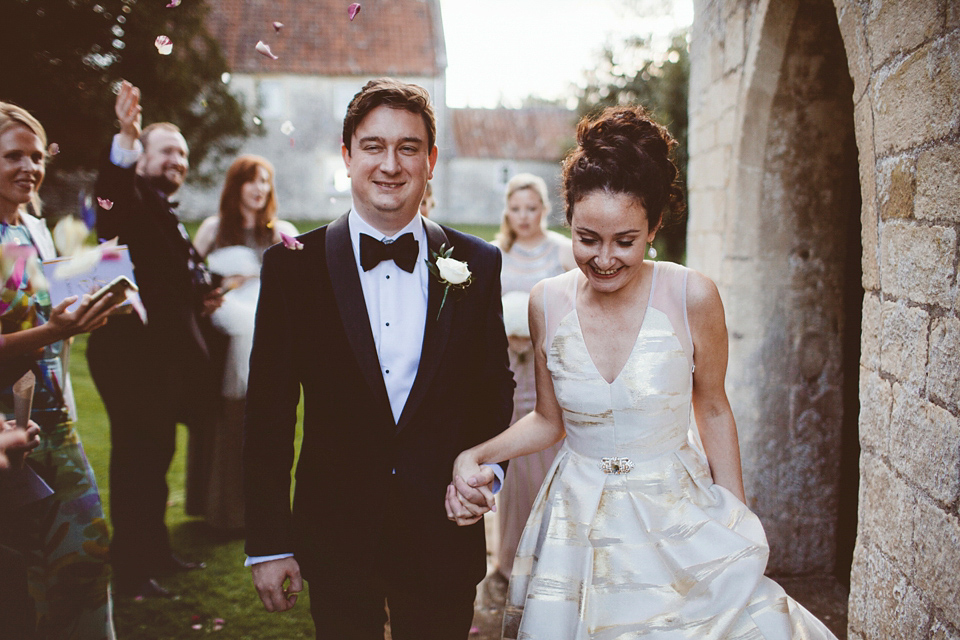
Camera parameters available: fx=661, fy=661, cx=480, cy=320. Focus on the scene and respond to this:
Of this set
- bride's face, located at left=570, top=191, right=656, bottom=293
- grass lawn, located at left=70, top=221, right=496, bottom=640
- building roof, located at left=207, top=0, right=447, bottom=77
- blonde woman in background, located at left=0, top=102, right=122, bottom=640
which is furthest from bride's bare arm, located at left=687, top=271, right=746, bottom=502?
building roof, located at left=207, top=0, right=447, bottom=77

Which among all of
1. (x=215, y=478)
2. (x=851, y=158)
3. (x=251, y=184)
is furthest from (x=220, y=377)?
(x=851, y=158)

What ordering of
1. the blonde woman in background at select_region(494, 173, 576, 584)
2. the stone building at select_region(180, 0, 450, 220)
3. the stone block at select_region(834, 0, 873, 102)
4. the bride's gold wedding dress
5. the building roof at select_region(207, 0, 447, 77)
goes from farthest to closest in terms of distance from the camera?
the stone building at select_region(180, 0, 450, 220) → the building roof at select_region(207, 0, 447, 77) → the blonde woman in background at select_region(494, 173, 576, 584) → the stone block at select_region(834, 0, 873, 102) → the bride's gold wedding dress

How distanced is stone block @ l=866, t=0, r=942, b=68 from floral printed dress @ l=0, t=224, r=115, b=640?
2802 millimetres

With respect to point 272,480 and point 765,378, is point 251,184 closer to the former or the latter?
point 272,480

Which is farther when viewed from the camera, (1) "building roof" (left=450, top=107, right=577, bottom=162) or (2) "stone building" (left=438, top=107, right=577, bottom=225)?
(1) "building roof" (left=450, top=107, right=577, bottom=162)

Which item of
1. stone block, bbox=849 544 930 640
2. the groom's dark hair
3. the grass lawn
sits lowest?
the grass lawn

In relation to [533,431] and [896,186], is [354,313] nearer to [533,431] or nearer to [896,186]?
[533,431]

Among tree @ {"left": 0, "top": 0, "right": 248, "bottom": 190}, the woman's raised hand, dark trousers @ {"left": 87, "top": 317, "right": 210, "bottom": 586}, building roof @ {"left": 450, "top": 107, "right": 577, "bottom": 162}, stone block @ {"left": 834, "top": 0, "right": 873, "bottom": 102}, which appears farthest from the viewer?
building roof @ {"left": 450, "top": 107, "right": 577, "bottom": 162}

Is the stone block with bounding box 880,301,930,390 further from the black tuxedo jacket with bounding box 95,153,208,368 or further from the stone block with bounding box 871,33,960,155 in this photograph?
the black tuxedo jacket with bounding box 95,153,208,368

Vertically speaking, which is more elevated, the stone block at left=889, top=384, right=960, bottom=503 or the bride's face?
the bride's face

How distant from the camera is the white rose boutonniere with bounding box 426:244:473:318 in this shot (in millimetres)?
1992

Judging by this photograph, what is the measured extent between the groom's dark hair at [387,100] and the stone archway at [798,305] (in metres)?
2.07

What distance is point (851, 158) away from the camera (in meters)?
3.52

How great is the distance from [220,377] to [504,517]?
204cm
